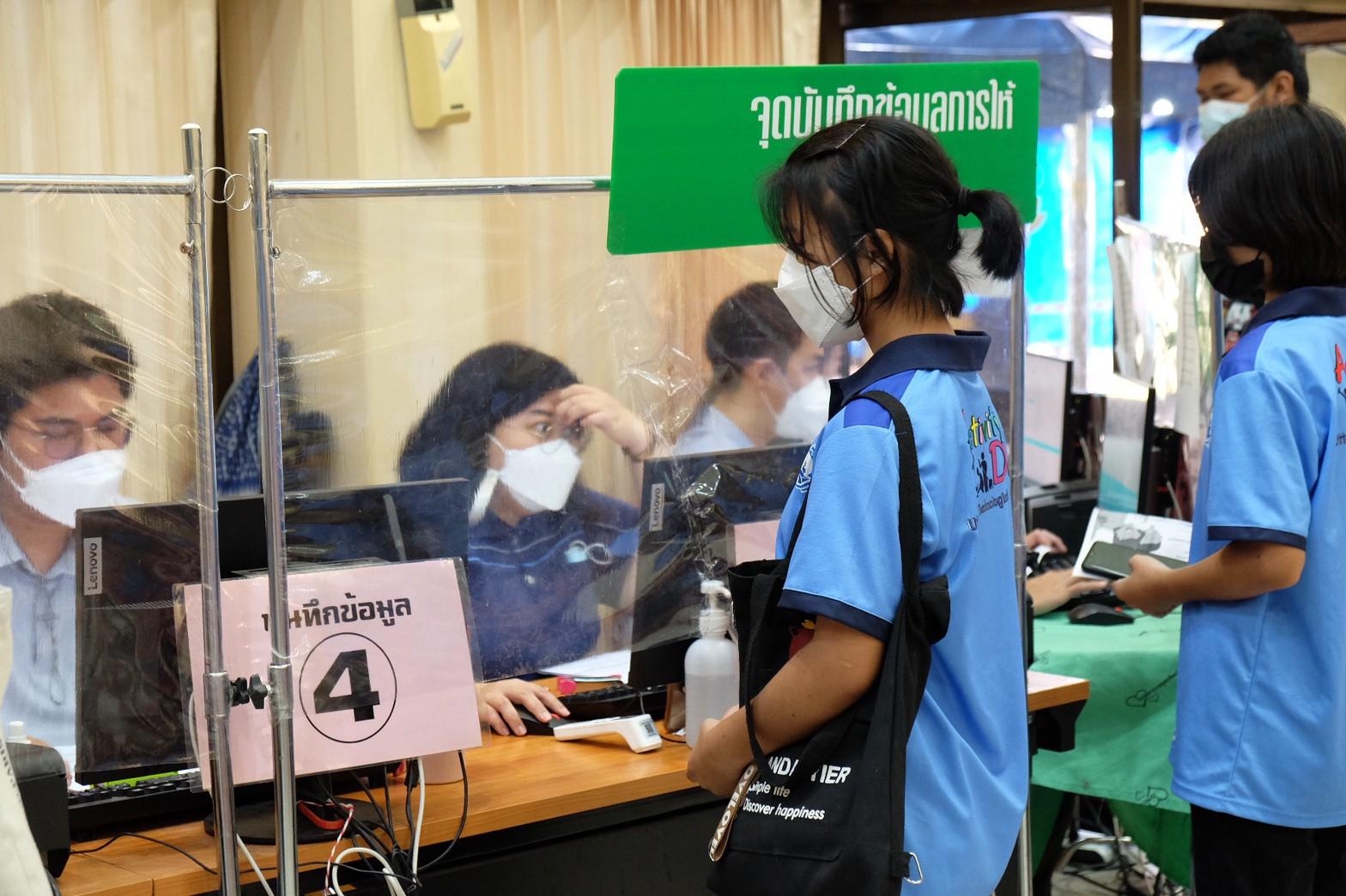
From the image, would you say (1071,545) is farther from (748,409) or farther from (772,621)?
(772,621)

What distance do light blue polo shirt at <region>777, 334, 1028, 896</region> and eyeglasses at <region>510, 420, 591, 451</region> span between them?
24.9 inches

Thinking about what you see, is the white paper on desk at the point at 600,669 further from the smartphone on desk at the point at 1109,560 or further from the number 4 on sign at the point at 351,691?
the smartphone on desk at the point at 1109,560

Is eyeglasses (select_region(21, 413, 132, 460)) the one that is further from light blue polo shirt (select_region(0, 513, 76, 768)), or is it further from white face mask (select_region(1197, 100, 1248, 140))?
white face mask (select_region(1197, 100, 1248, 140))

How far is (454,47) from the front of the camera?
311 cm

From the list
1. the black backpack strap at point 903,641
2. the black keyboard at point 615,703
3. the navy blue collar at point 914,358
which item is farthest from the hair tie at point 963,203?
the black keyboard at point 615,703

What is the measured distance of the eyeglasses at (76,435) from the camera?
141cm

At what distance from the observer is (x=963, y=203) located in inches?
→ 48.4

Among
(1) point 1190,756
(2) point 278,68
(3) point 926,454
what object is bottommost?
(1) point 1190,756

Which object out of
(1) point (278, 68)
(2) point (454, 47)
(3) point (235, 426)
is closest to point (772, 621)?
(3) point (235, 426)

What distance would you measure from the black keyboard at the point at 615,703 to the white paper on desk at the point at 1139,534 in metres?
1.02

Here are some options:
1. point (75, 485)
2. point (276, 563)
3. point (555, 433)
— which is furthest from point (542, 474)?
point (75, 485)

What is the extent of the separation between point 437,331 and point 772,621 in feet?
2.33

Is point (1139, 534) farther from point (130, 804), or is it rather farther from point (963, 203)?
point (130, 804)

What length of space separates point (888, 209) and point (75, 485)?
35.4 inches
